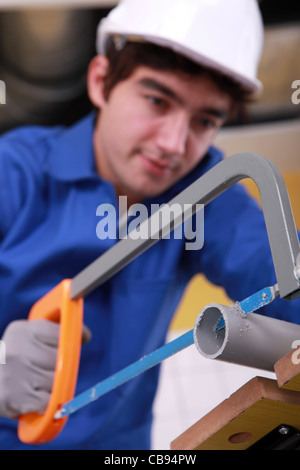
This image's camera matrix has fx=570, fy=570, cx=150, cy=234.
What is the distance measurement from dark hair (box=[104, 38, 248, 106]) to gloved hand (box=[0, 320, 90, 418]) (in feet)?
1.70

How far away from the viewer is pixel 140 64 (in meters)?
1.11

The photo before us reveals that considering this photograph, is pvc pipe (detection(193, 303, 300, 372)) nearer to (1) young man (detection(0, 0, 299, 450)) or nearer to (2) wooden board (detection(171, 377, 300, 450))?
(2) wooden board (detection(171, 377, 300, 450))

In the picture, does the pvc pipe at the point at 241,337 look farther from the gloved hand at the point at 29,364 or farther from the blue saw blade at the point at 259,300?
the gloved hand at the point at 29,364

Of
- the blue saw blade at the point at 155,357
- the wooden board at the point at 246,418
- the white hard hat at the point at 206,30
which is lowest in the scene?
the wooden board at the point at 246,418

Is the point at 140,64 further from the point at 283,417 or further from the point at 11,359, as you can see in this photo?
the point at 283,417

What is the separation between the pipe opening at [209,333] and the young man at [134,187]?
470 mm

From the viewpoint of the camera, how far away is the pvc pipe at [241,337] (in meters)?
0.52

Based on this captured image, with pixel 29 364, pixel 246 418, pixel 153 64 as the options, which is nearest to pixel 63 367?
pixel 29 364

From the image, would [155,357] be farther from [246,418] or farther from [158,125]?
[158,125]

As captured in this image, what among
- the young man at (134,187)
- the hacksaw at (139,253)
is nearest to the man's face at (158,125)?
the young man at (134,187)

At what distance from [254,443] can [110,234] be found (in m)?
0.61

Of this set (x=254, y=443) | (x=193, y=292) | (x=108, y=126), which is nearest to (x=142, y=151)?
(x=108, y=126)

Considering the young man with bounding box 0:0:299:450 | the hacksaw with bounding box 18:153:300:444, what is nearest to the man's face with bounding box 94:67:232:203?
the young man with bounding box 0:0:299:450

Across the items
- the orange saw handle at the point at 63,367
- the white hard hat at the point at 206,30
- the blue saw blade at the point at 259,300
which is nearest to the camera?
the blue saw blade at the point at 259,300
